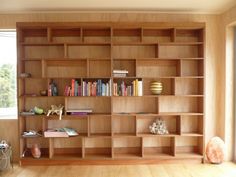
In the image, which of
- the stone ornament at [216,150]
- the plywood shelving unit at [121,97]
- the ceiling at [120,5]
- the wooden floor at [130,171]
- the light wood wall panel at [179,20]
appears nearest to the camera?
the wooden floor at [130,171]

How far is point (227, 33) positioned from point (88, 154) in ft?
9.79

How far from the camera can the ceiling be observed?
3740 mm

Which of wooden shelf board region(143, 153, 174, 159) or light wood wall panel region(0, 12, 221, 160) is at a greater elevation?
light wood wall panel region(0, 12, 221, 160)

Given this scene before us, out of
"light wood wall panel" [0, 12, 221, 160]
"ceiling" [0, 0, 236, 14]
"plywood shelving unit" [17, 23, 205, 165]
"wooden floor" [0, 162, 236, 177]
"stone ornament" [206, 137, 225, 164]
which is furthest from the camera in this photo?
"light wood wall panel" [0, 12, 221, 160]

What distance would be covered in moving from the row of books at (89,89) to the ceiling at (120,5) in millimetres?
1168

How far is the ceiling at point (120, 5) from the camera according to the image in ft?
12.3

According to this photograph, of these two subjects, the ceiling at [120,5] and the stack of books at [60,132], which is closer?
the ceiling at [120,5]

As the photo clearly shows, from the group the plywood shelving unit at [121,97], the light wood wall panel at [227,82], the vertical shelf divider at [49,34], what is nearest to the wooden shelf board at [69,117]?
the plywood shelving unit at [121,97]

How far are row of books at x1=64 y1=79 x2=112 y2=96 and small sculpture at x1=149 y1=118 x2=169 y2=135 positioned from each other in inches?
35.9

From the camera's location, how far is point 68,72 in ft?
14.0

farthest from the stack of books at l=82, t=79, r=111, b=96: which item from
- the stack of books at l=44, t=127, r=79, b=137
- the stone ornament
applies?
the stone ornament

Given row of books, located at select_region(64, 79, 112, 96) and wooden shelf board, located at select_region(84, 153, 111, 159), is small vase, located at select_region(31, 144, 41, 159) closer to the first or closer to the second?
wooden shelf board, located at select_region(84, 153, 111, 159)

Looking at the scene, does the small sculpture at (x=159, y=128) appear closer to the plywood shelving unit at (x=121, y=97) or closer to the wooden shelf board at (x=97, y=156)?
the plywood shelving unit at (x=121, y=97)

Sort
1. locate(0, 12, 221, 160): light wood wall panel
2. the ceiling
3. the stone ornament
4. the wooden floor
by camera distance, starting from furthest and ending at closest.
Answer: locate(0, 12, 221, 160): light wood wall panel → the stone ornament → the ceiling → the wooden floor
